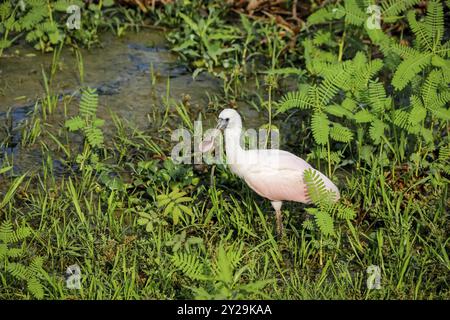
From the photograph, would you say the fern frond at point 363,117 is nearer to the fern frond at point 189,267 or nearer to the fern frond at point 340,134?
the fern frond at point 340,134

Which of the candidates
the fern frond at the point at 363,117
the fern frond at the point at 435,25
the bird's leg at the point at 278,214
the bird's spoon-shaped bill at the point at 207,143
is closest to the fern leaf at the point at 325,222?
the bird's leg at the point at 278,214

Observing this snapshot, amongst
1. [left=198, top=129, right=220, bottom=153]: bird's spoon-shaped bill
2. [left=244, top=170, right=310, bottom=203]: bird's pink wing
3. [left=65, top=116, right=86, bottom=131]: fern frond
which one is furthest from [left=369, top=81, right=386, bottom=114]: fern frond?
[left=65, top=116, right=86, bottom=131]: fern frond

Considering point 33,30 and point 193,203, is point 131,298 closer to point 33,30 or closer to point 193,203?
point 193,203

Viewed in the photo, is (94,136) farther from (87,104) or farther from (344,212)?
(344,212)

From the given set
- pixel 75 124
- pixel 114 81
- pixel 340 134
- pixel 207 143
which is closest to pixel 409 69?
pixel 340 134

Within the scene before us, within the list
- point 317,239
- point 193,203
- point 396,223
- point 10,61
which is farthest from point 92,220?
point 10,61

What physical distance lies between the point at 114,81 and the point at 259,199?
6.42 ft

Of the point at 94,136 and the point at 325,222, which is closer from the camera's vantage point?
the point at 325,222

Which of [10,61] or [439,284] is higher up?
[10,61]

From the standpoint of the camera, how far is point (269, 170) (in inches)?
187

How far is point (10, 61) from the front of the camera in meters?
6.69

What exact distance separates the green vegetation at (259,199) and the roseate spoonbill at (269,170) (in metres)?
0.17

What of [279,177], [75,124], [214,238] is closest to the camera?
[279,177]
